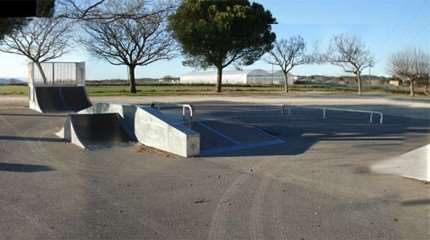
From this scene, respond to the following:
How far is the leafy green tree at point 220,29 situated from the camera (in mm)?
45094

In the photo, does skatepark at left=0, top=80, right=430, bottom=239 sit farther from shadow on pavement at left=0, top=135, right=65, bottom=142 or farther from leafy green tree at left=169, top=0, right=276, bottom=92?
leafy green tree at left=169, top=0, right=276, bottom=92

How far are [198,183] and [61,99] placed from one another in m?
18.9

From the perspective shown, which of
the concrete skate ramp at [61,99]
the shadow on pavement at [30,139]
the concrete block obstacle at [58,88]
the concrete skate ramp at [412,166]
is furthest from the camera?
the concrete block obstacle at [58,88]

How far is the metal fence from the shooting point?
28166 millimetres

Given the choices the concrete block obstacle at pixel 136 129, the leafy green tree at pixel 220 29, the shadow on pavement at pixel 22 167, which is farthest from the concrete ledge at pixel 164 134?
the leafy green tree at pixel 220 29

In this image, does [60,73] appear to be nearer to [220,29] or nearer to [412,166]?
[220,29]

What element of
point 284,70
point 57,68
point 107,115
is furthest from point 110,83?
point 107,115

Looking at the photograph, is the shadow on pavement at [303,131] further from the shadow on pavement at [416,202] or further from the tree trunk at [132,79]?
the tree trunk at [132,79]

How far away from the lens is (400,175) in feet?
28.6

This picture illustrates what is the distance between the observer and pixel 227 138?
42.9 feet

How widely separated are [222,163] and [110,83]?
6740 cm

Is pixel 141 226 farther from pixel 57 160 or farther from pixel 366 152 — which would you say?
pixel 366 152

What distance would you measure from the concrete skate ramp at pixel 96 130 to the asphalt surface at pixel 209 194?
512mm

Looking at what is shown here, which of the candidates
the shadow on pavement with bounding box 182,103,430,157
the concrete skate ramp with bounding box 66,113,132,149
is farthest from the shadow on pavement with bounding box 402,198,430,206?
the concrete skate ramp with bounding box 66,113,132,149
